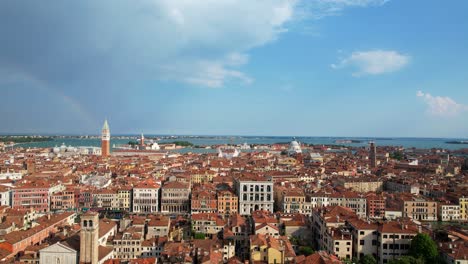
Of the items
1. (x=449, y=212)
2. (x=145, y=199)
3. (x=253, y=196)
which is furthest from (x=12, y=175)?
(x=449, y=212)

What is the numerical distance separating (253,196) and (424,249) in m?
18.2

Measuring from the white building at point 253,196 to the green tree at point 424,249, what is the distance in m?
17.1

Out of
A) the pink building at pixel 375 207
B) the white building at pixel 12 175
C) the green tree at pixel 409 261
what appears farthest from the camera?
the white building at pixel 12 175

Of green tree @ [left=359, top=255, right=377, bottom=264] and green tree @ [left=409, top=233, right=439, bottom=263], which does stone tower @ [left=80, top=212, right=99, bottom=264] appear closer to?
green tree @ [left=359, top=255, right=377, bottom=264]

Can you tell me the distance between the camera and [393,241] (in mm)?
21516

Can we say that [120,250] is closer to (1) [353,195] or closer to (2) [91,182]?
(1) [353,195]

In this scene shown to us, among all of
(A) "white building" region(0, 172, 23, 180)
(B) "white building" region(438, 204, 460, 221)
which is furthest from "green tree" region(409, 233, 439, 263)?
(A) "white building" region(0, 172, 23, 180)

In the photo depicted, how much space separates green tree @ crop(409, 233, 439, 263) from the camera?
1945cm

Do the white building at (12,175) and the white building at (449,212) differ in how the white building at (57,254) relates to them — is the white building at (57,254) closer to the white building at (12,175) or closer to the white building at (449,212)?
the white building at (449,212)

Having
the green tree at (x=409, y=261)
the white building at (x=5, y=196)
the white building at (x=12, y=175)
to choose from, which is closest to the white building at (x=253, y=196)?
the green tree at (x=409, y=261)

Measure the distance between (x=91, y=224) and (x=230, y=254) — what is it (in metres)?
7.19

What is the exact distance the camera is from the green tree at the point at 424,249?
1945 cm

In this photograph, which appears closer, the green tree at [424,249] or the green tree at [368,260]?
the green tree at [424,249]

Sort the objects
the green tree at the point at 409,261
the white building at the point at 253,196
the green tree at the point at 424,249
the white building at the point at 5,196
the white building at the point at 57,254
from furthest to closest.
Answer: the white building at the point at 5,196
the white building at the point at 253,196
the green tree at the point at 424,249
the green tree at the point at 409,261
the white building at the point at 57,254
